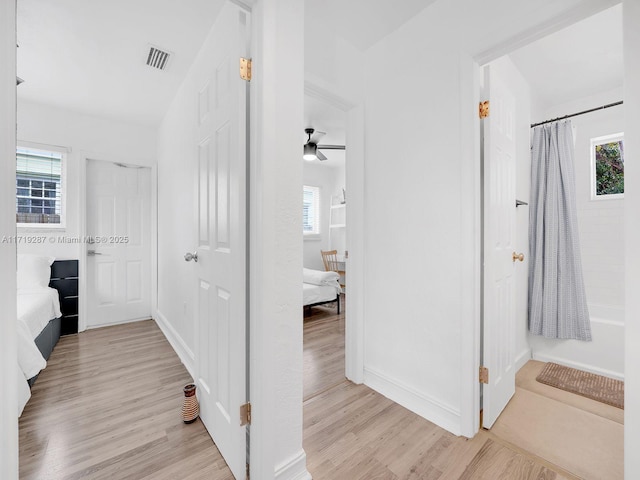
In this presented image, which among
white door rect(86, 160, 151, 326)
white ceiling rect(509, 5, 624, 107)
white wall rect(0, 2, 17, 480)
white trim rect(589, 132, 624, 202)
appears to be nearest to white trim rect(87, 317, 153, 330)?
white door rect(86, 160, 151, 326)

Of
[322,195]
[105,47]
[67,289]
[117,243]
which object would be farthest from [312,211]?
[105,47]

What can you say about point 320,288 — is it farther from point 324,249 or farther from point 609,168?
point 609,168

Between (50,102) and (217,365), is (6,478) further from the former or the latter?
(50,102)

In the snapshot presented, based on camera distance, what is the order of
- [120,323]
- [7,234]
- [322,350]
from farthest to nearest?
[120,323] → [322,350] → [7,234]

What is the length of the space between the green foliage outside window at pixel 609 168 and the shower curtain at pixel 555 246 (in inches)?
28.3

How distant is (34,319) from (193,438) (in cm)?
164

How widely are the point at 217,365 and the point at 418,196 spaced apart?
5.15 feet

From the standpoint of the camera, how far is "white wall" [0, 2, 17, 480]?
683 millimetres

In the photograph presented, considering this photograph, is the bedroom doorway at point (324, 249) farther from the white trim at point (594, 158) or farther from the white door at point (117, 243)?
the white trim at point (594, 158)

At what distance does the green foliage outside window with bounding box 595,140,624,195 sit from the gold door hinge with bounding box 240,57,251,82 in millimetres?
3563

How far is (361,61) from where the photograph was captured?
219cm

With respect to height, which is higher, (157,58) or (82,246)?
(157,58)

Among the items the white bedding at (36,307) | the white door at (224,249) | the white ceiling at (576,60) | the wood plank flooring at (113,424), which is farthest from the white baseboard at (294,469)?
the white ceiling at (576,60)

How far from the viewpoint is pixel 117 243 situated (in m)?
3.67
